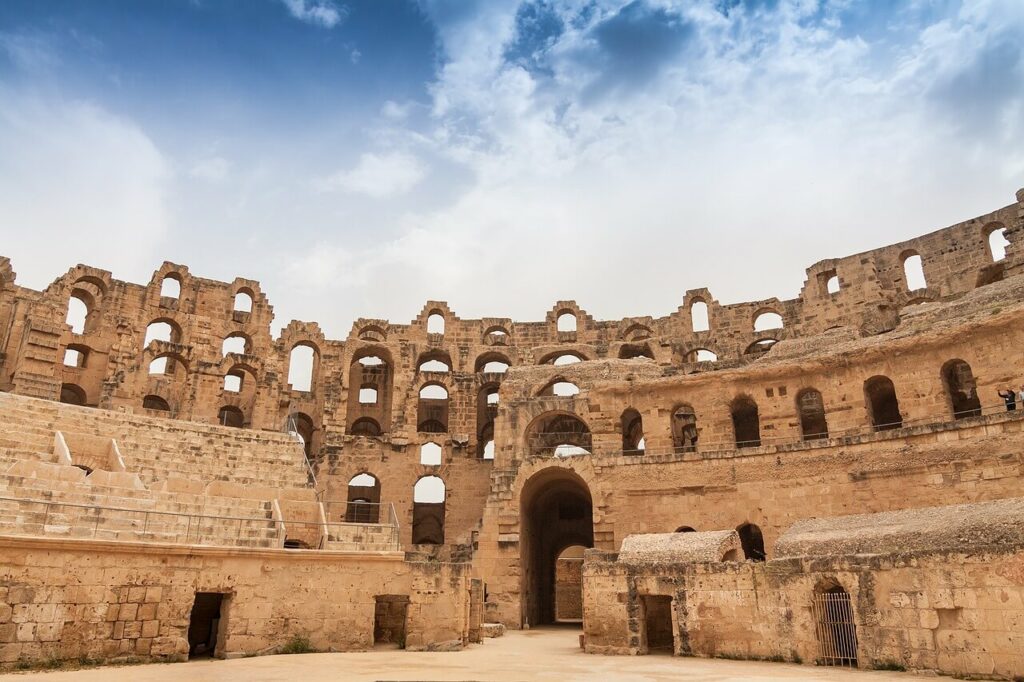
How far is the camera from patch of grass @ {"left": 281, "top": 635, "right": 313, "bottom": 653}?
1315 centimetres

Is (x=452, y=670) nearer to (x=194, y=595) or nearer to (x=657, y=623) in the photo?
(x=194, y=595)

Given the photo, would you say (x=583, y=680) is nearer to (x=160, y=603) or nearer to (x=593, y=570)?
(x=593, y=570)

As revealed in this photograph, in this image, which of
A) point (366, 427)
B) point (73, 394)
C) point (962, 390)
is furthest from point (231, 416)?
point (962, 390)

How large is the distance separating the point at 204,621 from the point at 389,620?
3601 millimetres

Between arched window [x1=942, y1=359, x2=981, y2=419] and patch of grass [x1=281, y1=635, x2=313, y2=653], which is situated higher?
arched window [x1=942, y1=359, x2=981, y2=419]

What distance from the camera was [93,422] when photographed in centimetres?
1864

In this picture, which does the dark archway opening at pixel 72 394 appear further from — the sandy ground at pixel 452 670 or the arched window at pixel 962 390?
the arched window at pixel 962 390

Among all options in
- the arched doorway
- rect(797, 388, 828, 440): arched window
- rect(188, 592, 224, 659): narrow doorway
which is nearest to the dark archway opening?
the arched doorway

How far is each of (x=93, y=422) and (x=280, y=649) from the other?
9207 millimetres

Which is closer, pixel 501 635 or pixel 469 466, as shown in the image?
pixel 501 635

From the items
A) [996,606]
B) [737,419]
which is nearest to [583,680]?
[996,606]

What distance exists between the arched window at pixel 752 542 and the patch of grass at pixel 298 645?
12934 millimetres

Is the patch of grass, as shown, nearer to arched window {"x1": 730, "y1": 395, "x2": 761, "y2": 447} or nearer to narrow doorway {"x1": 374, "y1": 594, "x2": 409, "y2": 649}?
narrow doorway {"x1": 374, "y1": 594, "x2": 409, "y2": 649}

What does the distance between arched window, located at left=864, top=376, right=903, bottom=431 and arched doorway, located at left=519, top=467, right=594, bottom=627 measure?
8.82 metres
